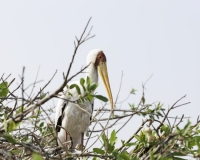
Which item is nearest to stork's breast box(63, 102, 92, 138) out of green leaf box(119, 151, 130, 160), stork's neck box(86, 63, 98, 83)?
stork's neck box(86, 63, 98, 83)

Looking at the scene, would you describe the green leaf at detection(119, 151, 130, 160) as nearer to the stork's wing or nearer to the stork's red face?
the stork's wing

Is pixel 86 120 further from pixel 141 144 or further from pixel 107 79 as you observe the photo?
pixel 141 144

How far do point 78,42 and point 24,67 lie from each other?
34 cm

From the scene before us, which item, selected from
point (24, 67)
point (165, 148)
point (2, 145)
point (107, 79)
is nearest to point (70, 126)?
point (107, 79)

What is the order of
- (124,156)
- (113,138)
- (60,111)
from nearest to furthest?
(124,156) → (113,138) → (60,111)

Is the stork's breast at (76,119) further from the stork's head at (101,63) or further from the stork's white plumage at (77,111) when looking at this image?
the stork's head at (101,63)

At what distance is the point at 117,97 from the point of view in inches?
147

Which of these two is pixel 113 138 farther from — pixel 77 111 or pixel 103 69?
pixel 103 69

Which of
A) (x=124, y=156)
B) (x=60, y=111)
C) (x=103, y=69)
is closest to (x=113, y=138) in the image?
(x=124, y=156)

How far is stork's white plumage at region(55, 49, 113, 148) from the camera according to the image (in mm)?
5203

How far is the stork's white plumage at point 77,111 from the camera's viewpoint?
5.20 meters

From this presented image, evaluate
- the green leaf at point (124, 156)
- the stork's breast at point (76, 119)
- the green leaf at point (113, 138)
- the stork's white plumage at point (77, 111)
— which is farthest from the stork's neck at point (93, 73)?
the green leaf at point (124, 156)

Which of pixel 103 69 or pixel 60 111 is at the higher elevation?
pixel 103 69

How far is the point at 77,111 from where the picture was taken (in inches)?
205
